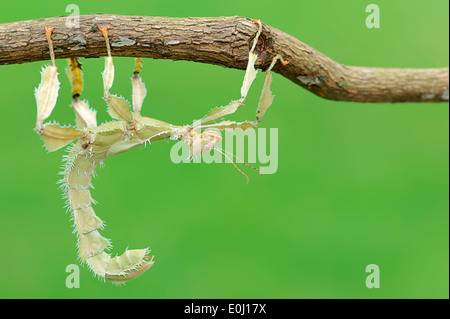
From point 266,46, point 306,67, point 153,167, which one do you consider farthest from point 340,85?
point 153,167

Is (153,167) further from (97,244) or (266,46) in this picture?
(266,46)

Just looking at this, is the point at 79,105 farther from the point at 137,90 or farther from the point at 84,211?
the point at 84,211

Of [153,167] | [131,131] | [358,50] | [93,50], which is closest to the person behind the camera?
[93,50]

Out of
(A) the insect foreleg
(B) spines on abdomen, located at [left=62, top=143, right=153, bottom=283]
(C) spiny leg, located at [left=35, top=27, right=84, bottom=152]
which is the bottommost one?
(B) spines on abdomen, located at [left=62, top=143, right=153, bottom=283]

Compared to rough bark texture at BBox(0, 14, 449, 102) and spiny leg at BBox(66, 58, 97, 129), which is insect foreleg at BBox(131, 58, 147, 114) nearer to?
rough bark texture at BBox(0, 14, 449, 102)

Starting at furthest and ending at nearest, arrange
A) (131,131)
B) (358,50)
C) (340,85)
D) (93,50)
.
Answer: (358,50), (340,85), (131,131), (93,50)

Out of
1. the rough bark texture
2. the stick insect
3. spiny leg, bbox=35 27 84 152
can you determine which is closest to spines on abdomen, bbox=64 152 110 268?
the stick insect

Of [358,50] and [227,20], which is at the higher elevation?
[358,50]

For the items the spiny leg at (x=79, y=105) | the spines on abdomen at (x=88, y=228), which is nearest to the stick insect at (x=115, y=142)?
the spines on abdomen at (x=88, y=228)
